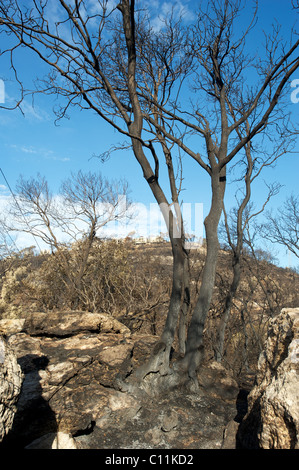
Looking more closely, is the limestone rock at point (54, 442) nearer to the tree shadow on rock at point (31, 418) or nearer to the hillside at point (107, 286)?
the tree shadow on rock at point (31, 418)

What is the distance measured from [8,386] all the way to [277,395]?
81.9 inches

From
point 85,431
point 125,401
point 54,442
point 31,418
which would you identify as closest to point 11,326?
point 31,418

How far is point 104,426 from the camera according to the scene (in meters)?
3.61

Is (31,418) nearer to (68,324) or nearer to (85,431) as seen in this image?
(85,431)

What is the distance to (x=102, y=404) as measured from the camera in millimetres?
3887

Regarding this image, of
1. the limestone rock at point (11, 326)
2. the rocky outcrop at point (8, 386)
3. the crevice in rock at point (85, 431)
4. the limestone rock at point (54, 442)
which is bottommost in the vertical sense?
the crevice in rock at point (85, 431)

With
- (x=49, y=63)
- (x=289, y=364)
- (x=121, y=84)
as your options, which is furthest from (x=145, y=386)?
(x=121, y=84)

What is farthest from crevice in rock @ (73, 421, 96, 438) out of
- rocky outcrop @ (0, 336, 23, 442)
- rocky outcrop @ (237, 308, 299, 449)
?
rocky outcrop @ (237, 308, 299, 449)

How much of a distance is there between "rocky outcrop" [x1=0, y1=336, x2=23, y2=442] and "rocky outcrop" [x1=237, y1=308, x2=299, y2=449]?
6.51 feet

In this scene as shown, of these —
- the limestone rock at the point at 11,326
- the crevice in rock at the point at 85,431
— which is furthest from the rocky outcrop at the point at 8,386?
the limestone rock at the point at 11,326

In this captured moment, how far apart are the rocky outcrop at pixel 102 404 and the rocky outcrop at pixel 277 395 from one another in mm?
829

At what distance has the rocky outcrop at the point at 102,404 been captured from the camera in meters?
3.40
